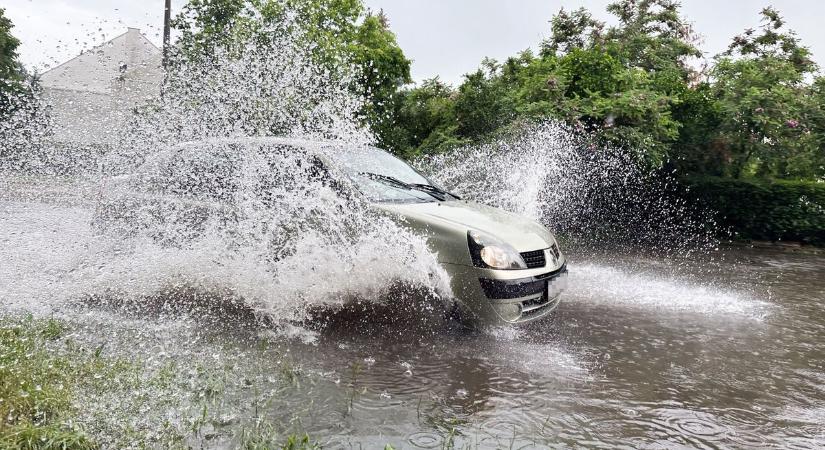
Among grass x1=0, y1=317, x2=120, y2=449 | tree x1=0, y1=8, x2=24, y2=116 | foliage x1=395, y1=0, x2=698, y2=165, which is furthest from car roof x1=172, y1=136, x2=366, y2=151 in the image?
tree x1=0, y1=8, x2=24, y2=116

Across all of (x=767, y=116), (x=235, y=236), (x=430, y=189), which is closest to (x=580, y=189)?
(x=767, y=116)

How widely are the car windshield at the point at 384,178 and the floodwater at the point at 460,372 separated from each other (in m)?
0.93

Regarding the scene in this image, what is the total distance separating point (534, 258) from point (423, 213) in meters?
1.00

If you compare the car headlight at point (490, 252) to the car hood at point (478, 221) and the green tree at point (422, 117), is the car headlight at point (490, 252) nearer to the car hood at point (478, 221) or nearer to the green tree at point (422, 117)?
the car hood at point (478, 221)

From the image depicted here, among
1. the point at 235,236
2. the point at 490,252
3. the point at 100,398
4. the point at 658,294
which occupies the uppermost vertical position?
the point at 490,252

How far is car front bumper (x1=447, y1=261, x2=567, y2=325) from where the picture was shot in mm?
4770

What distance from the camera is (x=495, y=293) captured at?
15.6ft

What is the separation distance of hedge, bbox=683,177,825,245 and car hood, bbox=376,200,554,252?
33.1 ft

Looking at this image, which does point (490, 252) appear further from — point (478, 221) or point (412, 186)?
point (412, 186)

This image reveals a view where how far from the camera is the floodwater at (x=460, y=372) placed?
3324 mm

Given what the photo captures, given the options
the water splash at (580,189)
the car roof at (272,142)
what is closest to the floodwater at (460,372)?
the car roof at (272,142)

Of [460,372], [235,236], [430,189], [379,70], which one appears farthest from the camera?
[379,70]

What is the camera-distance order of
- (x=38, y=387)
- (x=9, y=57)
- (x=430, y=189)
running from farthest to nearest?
1. (x=9, y=57)
2. (x=430, y=189)
3. (x=38, y=387)

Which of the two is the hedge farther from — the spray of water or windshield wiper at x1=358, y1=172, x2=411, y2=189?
the spray of water
